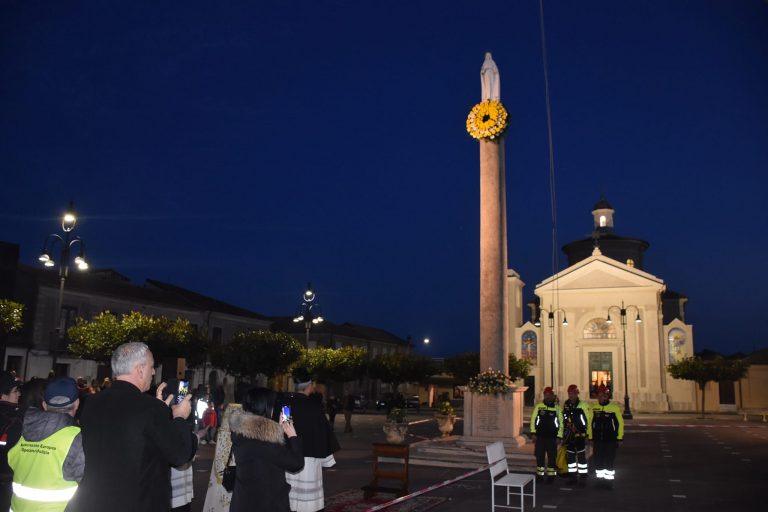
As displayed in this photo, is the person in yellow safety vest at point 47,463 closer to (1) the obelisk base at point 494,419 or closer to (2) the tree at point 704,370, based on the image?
(1) the obelisk base at point 494,419

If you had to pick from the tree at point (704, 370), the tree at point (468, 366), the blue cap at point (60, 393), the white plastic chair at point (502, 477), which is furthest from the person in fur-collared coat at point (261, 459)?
the tree at point (704, 370)

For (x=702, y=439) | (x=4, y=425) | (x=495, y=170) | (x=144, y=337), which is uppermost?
(x=495, y=170)

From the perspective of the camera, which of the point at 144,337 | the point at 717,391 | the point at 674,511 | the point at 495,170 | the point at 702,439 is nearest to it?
the point at 674,511

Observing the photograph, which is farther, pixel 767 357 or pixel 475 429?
pixel 767 357

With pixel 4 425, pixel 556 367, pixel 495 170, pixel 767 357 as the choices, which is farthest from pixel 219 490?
pixel 767 357

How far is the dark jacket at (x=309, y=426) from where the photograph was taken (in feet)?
21.0

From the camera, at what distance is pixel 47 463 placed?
3.99m

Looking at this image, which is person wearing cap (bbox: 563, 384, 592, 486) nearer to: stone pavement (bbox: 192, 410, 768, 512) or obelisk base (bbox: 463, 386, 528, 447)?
stone pavement (bbox: 192, 410, 768, 512)

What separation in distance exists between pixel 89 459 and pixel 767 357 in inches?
2424

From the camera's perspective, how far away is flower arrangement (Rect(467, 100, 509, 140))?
59.6 ft

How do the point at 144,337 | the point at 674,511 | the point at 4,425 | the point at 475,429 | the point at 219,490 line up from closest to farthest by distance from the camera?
the point at 4,425, the point at 219,490, the point at 674,511, the point at 475,429, the point at 144,337

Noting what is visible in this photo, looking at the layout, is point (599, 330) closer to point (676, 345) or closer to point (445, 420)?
point (676, 345)

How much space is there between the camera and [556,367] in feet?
178

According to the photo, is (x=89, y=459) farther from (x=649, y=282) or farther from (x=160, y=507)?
(x=649, y=282)
